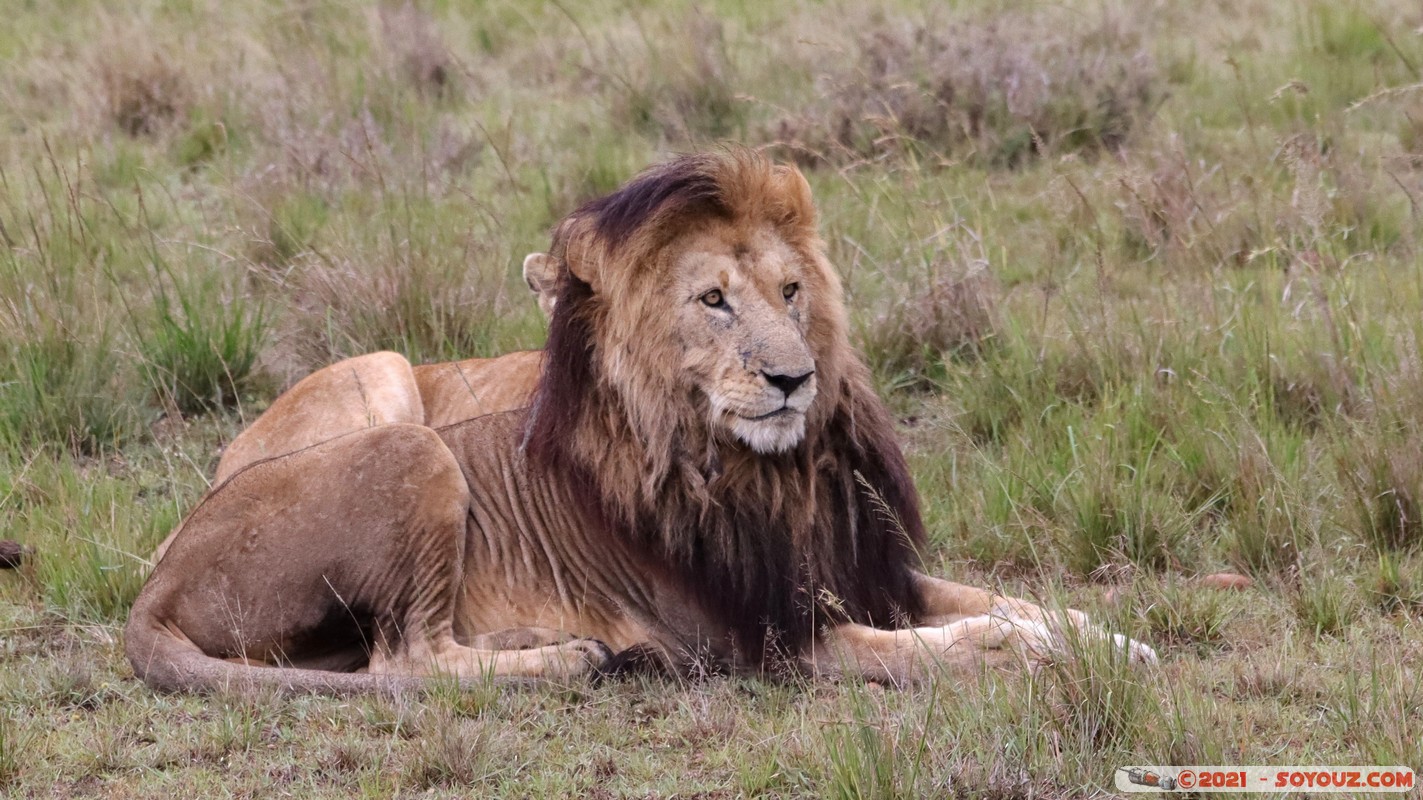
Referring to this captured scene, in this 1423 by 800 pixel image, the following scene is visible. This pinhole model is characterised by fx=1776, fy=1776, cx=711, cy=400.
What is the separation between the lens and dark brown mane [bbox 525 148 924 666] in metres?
4.28

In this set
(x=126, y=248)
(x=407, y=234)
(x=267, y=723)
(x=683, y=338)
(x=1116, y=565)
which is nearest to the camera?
(x=267, y=723)

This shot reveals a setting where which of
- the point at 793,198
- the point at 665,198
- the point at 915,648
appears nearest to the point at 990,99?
the point at 793,198

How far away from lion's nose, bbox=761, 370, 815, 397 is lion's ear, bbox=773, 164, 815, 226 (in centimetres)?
48

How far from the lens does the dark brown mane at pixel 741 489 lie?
4.28 meters

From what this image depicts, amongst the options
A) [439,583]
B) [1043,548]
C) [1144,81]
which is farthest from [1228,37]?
[439,583]

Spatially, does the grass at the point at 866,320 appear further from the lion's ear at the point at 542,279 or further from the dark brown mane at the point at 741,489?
the lion's ear at the point at 542,279

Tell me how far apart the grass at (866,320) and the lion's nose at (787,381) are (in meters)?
0.71

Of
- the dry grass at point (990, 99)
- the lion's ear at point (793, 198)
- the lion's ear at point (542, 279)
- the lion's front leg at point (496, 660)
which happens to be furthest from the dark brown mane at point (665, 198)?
the dry grass at point (990, 99)

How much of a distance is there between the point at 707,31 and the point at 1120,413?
15.5 ft

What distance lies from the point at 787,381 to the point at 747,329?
0.17m

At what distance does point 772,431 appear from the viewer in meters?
4.12

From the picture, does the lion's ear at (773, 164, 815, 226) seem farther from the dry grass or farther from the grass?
the dry grass

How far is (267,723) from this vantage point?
157 inches

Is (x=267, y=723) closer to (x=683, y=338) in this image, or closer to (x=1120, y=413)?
(x=683, y=338)
